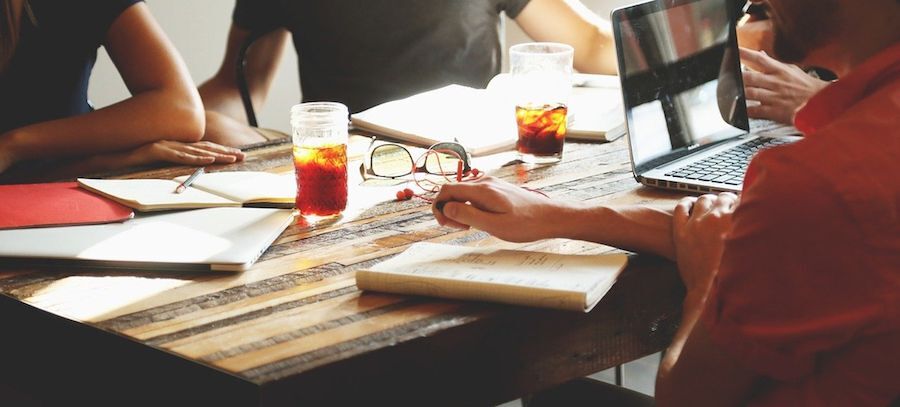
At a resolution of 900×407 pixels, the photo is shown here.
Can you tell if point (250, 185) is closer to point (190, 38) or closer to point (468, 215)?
point (468, 215)

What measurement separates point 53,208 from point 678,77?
3.28 feet

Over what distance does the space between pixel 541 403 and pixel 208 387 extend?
0.58 m

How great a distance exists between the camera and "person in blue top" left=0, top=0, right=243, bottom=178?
6.30 feet

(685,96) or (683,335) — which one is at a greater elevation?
(685,96)

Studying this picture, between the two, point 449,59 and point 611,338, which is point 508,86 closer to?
point 449,59

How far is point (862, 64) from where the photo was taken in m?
0.95

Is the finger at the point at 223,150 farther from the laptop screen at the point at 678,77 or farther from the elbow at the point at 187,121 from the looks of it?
the laptop screen at the point at 678,77

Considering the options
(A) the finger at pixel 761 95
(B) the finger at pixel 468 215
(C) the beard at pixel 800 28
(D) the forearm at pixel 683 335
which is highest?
(C) the beard at pixel 800 28

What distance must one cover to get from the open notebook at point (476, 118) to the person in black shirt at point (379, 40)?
19.8 inches

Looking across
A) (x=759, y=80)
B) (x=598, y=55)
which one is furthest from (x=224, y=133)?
(x=759, y=80)

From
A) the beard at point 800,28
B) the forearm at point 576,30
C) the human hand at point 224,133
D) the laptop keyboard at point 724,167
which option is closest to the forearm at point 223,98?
the human hand at point 224,133

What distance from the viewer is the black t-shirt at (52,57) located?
2.08 m

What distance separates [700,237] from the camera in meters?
1.24

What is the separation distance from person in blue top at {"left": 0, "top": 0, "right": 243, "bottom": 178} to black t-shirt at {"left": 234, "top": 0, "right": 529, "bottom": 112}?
56cm
